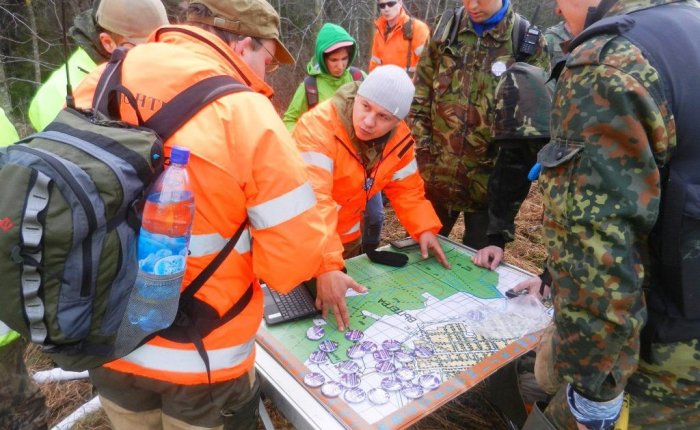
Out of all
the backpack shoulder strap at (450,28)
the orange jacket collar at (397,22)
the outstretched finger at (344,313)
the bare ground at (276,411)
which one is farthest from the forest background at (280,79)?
the orange jacket collar at (397,22)

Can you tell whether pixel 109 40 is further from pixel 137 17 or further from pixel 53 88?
pixel 53 88

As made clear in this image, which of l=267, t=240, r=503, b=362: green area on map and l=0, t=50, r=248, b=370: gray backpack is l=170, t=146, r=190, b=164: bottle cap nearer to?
l=0, t=50, r=248, b=370: gray backpack

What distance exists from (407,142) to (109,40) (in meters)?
1.66

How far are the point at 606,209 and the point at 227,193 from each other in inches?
38.7

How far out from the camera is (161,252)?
1.09 meters

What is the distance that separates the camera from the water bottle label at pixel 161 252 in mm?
1091

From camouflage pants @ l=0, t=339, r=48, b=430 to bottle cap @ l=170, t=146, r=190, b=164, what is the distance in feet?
4.74

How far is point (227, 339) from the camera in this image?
1.37 meters

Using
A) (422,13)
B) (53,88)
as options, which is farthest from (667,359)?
(422,13)

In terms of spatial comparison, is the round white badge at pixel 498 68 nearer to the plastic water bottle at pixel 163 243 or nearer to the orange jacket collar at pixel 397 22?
the plastic water bottle at pixel 163 243

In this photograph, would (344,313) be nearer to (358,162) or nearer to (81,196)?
(358,162)

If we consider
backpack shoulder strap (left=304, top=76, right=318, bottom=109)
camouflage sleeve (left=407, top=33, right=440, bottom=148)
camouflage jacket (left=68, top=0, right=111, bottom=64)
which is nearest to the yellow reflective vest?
camouflage jacket (left=68, top=0, right=111, bottom=64)

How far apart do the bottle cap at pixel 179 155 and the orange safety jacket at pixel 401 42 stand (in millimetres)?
5318

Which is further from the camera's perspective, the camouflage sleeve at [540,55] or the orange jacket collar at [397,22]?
the orange jacket collar at [397,22]
